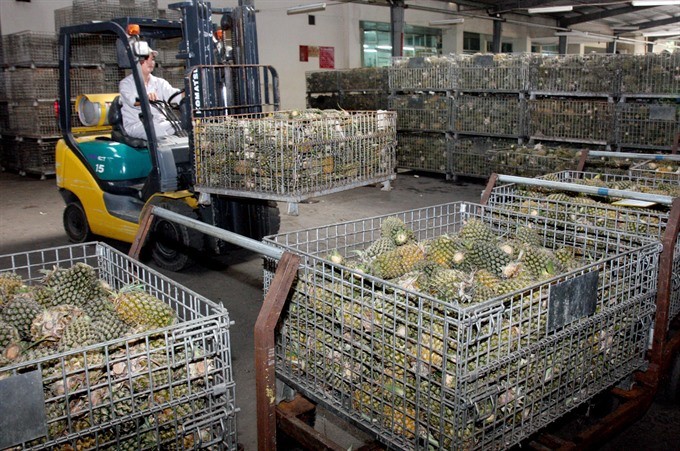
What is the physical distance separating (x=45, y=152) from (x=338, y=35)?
1038 cm

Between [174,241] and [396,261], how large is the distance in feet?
13.9

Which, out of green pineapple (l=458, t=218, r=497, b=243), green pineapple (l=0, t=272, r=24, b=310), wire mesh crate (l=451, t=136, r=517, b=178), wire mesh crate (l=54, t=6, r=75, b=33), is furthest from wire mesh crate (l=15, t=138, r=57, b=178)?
green pineapple (l=458, t=218, r=497, b=243)

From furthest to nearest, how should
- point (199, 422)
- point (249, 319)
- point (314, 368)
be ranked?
point (249, 319)
point (314, 368)
point (199, 422)

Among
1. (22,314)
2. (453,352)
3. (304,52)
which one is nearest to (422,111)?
(304,52)

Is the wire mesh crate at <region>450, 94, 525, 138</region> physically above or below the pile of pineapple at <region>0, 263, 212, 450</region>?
above

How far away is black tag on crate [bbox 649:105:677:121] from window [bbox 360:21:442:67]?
34.3 ft

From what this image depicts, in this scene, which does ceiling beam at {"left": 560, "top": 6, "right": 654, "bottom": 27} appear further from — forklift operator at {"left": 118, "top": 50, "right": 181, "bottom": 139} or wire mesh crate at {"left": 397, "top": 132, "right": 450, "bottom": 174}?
forklift operator at {"left": 118, "top": 50, "right": 181, "bottom": 139}

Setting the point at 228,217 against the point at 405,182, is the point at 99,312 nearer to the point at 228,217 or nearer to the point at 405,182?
the point at 228,217

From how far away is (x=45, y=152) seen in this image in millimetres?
12641

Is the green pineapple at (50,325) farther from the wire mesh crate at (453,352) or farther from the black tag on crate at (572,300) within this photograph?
the black tag on crate at (572,300)

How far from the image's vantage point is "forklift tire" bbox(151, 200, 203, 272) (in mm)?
6273

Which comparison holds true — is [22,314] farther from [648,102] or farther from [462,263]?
[648,102]

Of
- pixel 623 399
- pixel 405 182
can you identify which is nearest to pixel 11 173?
pixel 405 182

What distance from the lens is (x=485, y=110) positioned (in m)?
11.9
